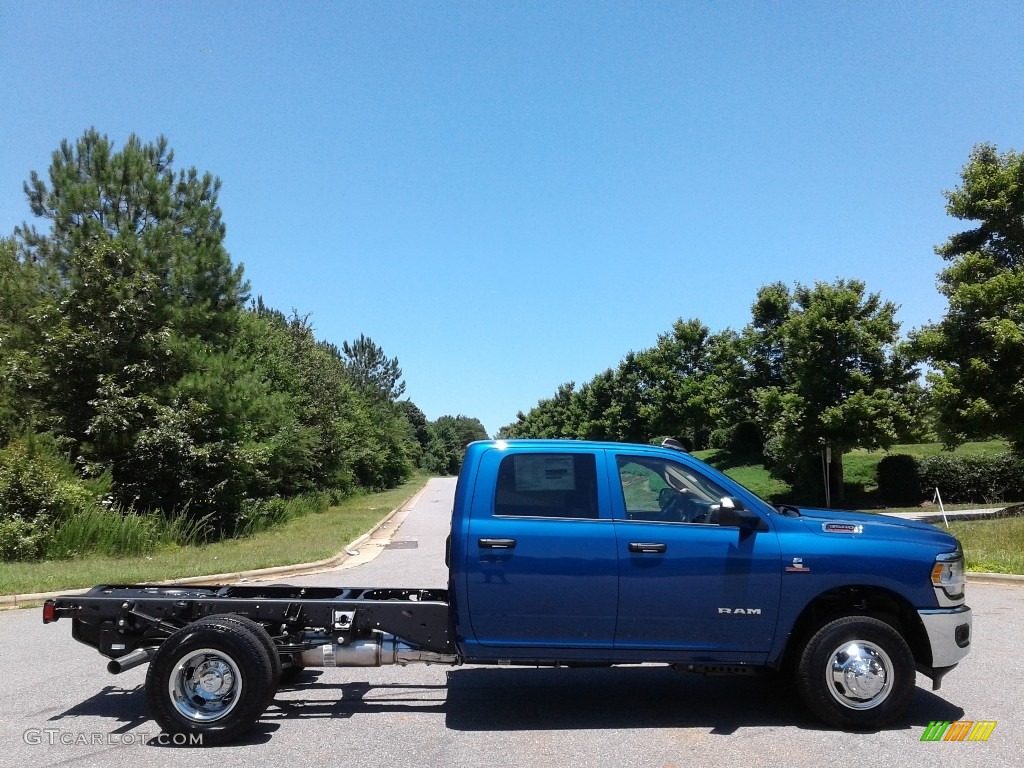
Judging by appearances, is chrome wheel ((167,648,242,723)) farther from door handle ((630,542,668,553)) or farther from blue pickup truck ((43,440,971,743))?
door handle ((630,542,668,553))

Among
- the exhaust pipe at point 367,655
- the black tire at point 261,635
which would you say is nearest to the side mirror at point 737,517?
the exhaust pipe at point 367,655

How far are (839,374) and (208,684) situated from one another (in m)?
27.5

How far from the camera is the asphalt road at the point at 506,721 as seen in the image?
5043mm

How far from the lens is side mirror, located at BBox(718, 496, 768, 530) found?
17.7ft

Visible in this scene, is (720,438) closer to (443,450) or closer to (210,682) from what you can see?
(210,682)

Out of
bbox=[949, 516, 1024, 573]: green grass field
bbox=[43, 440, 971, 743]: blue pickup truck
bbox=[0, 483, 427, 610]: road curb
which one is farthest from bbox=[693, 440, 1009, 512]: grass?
bbox=[43, 440, 971, 743]: blue pickup truck

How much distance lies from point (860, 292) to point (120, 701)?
29381 mm

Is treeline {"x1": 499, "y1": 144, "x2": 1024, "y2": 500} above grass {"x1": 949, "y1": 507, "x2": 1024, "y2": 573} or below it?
above

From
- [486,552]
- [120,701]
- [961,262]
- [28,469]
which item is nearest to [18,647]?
[120,701]

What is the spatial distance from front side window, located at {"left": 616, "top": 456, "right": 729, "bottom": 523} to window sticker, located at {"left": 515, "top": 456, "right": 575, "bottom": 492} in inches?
14.7

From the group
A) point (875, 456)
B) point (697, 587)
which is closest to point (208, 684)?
point (697, 587)

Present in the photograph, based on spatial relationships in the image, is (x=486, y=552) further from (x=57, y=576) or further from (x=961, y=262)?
(x=961, y=262)

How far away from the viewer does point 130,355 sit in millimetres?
20469

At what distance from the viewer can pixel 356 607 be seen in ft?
19.1
